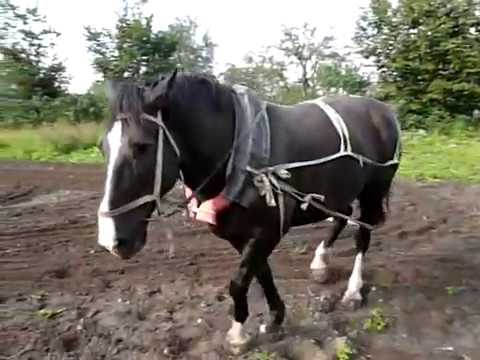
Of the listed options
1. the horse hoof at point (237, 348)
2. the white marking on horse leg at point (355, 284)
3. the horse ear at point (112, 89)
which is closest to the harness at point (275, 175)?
the horse ear at point (112, 89)

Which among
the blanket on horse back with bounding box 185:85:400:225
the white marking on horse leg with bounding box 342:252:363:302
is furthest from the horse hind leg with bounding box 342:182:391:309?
the blanket on horse back with bounding box 185:85:400:225

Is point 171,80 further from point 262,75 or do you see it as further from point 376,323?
point 262,75

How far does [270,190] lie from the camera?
12.0ft

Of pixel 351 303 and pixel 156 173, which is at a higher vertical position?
pixel 156 173

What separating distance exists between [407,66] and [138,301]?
485 inches

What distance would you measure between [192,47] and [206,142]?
23269 mm

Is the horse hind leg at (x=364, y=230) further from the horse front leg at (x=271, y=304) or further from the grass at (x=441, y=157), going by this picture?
the grass at (x=441, y=157)

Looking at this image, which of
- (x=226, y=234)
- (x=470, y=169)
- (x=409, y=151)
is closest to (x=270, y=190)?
(x=226, y=234)

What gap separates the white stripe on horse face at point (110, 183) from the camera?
9.86ft

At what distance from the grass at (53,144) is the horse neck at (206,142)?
9366 millimetres

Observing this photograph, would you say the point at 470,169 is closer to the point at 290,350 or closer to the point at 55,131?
the point at 290,350

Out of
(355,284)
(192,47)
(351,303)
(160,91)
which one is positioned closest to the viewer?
(160,91)

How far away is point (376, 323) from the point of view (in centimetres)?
439

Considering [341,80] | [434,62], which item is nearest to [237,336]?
[434,62]
